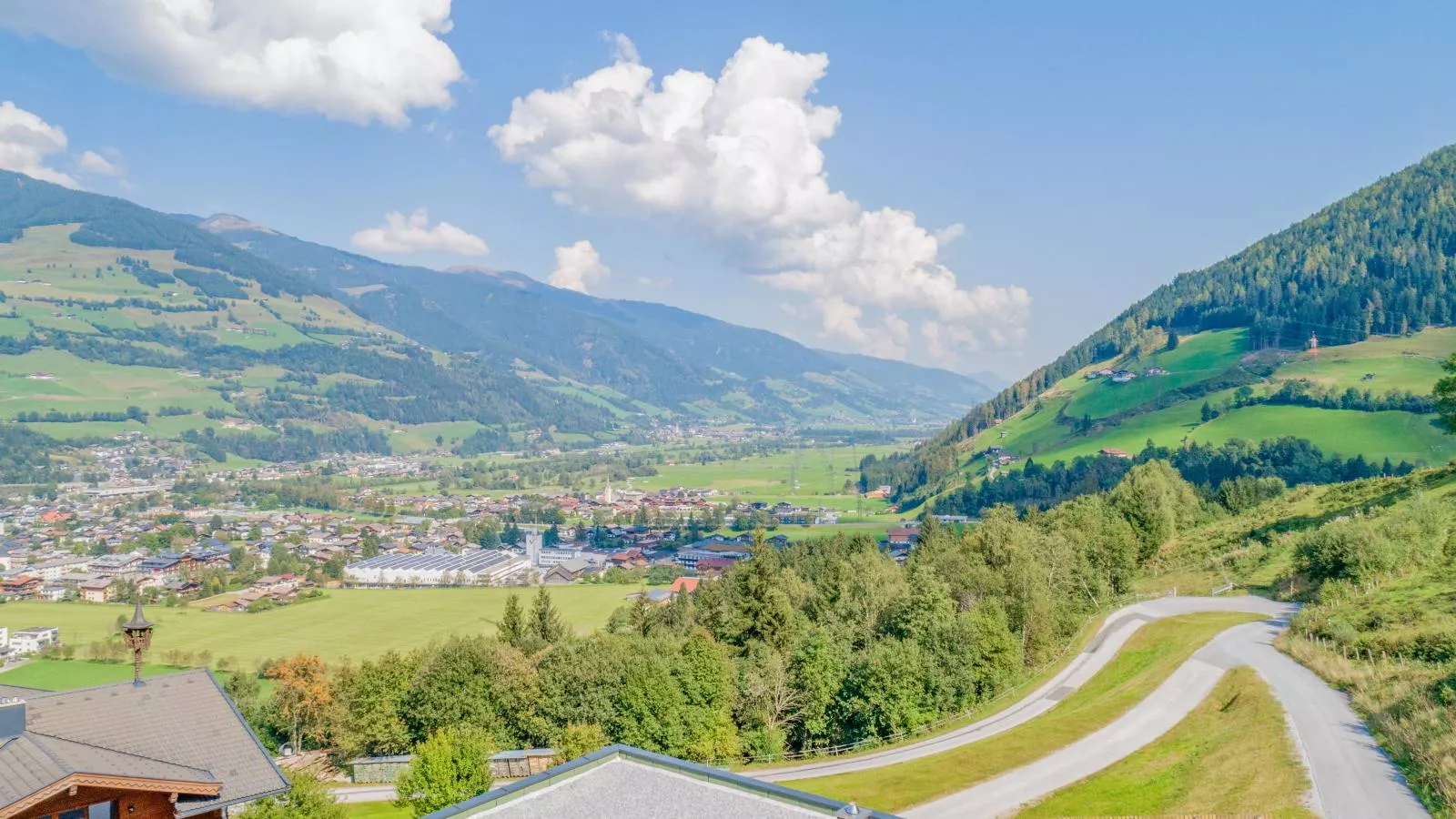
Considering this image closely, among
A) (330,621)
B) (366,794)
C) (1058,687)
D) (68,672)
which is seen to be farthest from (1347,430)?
(68,672)

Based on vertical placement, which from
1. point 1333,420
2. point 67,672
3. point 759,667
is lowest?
point 67,672

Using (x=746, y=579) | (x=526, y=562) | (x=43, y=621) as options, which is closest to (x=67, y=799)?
(x=746, y=579)

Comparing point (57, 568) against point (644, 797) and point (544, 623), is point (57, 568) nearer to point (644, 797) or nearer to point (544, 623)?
point (544, 623)

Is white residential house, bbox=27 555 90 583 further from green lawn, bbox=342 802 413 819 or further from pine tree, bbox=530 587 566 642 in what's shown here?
green lawn, bbox=342 802 413 819

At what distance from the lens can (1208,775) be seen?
94.0ft

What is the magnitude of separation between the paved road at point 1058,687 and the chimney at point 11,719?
88.5ft

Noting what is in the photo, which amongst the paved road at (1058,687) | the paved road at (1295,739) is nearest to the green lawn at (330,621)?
the paved road at (1058,687)

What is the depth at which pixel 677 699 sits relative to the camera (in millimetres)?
45656

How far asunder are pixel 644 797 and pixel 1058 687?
35.9m

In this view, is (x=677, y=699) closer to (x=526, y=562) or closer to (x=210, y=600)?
(x=210, y=600)

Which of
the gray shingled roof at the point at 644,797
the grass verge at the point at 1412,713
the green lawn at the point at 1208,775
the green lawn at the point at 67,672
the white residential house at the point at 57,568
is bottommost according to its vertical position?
the green lawn at the point at 67,672

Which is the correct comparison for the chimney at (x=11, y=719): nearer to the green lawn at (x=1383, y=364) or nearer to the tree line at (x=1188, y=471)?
the tree line at (x=1188, y=471)

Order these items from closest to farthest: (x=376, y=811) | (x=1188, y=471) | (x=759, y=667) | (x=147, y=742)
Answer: (x=147, y=742) < (x=376, y=811) < (x=759, y=667) < (x=1188, y=471)

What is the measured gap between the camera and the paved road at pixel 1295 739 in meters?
24.7
